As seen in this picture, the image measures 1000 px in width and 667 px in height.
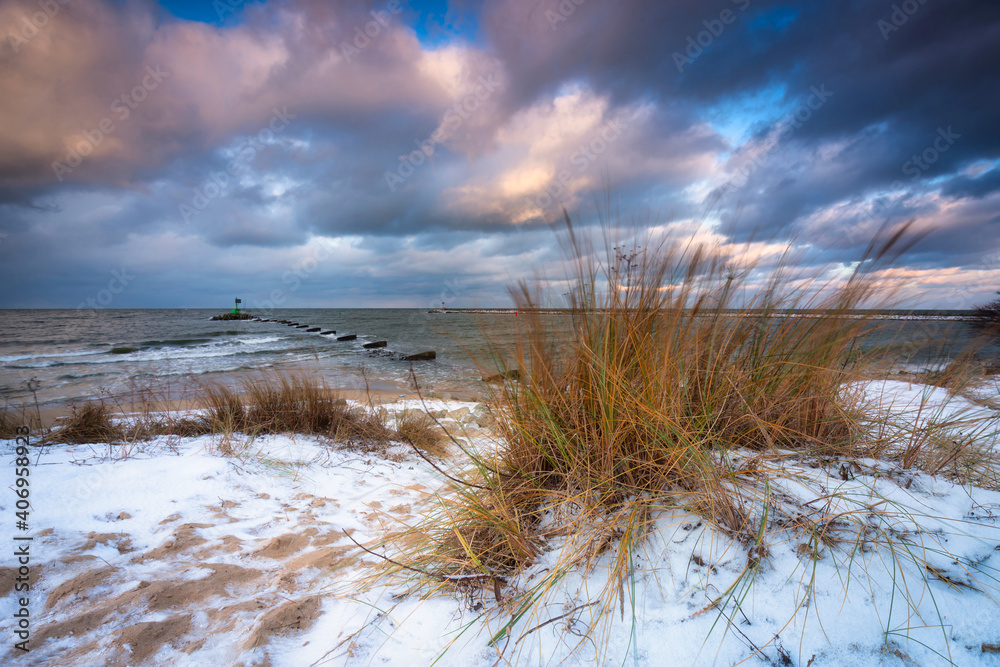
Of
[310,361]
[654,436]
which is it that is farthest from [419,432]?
[310,361]

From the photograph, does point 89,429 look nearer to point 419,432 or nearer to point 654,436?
point 419,432

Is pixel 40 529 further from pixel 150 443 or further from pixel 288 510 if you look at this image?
pixel 150 443

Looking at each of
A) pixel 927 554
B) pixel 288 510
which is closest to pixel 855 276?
pixel 927 554

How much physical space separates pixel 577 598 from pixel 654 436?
64 centimetres

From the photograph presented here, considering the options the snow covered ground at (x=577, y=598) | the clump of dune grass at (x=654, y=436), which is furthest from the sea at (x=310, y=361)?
the snow covered ground at (x=577, y=598)

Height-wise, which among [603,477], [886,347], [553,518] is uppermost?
[886,347]

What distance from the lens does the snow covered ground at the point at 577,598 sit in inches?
40.1

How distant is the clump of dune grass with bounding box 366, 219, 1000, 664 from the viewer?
128cm

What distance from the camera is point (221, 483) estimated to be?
8.11ft

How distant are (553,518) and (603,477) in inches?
10.7

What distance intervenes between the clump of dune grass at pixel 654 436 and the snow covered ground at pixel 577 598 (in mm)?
29

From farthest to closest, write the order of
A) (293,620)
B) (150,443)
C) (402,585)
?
1. (150,443)
2. (402,585)
3. (293,620)

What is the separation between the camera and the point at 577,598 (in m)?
1.20

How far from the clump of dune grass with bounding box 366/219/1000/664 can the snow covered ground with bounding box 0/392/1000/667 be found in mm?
29
